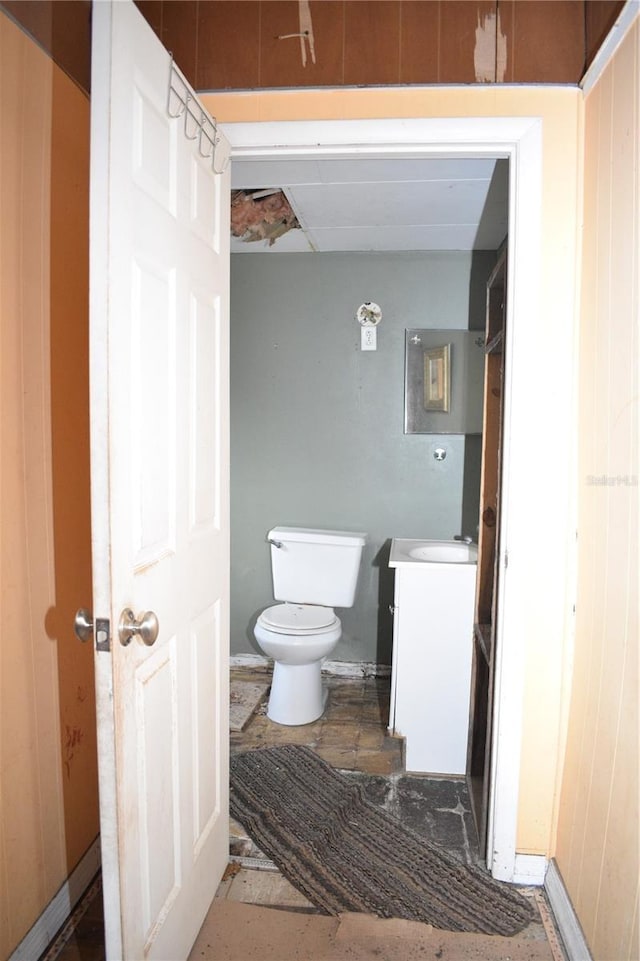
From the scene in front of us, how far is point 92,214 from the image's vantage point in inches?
41.9

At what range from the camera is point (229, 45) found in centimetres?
170

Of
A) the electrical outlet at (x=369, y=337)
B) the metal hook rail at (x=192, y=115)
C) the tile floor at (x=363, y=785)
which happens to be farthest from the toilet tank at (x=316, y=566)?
the metal hook rail at (x=192, y=115)

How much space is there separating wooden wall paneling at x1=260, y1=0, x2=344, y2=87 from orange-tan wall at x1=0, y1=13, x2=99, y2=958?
51 cm

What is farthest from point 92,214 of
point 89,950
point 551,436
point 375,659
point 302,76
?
point 375,659

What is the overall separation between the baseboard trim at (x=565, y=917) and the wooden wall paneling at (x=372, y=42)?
2182 mm

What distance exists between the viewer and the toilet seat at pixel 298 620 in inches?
107

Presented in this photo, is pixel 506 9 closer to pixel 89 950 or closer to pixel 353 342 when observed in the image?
pixel 353 342

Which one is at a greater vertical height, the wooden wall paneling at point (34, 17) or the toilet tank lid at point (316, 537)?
the wooden wall paneling at point (34, 17)

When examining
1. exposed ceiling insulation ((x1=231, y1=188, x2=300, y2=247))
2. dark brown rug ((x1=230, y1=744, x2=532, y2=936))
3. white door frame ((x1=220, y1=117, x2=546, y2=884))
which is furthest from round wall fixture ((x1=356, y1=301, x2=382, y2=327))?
dark brown rug ((x1=230, y1=744, x2=532, y2=936))

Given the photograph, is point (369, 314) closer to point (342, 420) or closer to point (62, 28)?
point (342, 420)

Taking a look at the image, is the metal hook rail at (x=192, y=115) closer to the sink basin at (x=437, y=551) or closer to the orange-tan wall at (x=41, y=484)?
the orange-tan wall at (x=41, y=484)

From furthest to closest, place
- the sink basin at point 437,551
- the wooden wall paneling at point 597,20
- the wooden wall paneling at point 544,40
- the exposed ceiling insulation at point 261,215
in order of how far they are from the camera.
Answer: the sink basin at point 437,551 → the exposed ceiling insulation at point 261,215 → the wooden wall paneling at point 544,40 → the wooden wall paneling at point 597,20

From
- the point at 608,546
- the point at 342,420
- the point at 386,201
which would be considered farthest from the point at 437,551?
the point at 386,201

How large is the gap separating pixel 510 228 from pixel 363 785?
Result: 77.1 inches
